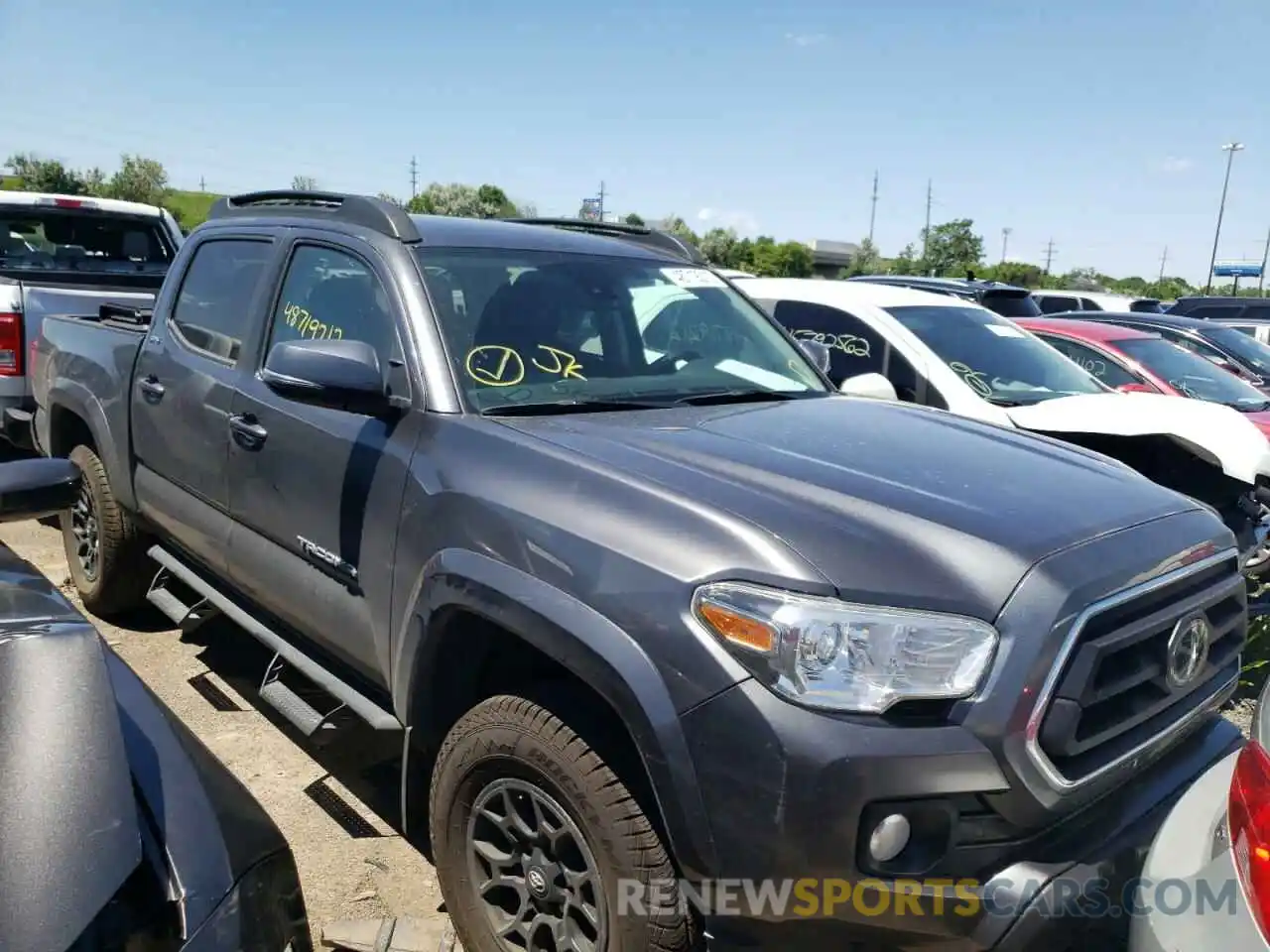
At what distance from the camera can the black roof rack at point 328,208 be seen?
3223 millimetres

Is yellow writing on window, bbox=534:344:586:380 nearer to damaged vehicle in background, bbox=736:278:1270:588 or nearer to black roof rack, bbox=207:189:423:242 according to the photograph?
black roof rack, bbox=207:189:423:242

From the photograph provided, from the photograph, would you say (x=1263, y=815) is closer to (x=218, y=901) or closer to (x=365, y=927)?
(x=218, y=901)

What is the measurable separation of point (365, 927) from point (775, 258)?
2031 inches

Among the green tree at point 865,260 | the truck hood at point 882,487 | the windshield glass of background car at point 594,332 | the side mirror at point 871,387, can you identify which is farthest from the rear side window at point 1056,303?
the green tree at point 865,260

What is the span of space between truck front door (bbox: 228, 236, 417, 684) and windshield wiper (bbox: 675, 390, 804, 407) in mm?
866

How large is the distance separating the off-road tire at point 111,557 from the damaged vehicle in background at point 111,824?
10.4ft

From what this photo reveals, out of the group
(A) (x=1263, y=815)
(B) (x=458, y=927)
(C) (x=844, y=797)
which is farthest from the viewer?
(B) (x=458, y=927)

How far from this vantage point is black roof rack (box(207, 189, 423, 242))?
3.22 m

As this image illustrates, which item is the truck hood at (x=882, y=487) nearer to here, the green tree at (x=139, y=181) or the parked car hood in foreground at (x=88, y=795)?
the parked car hood in foreground at (x=88, y=795)

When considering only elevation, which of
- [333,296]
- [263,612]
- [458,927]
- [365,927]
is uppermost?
[333,296]

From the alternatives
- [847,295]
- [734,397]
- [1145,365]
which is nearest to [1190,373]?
[1145,365]

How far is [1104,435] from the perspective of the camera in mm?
5121

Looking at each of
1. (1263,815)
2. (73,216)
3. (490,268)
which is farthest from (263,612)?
(73,216)

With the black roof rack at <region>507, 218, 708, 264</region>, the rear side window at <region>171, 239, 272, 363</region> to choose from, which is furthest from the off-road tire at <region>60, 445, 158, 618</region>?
the black roof rack at <region>507, 218, 708, 264</region>
